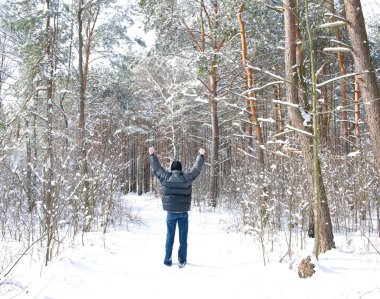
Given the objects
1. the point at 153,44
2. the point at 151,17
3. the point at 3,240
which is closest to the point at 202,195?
the point at 153,44

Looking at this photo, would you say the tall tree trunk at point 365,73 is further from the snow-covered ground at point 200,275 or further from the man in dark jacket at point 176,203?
the man in dark jacket at point 176,203

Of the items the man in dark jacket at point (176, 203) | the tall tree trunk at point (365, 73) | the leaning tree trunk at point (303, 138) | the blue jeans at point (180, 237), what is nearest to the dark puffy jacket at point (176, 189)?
the man in dark jacket at point (176, 203)

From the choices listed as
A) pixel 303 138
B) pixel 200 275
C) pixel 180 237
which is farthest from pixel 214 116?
pixel 200 275

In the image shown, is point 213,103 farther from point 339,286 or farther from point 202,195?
point 339,286

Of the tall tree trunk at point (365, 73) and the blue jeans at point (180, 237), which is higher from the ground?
the tall tree trunk at point (365, 73)

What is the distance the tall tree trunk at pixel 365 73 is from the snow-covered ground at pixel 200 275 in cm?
145

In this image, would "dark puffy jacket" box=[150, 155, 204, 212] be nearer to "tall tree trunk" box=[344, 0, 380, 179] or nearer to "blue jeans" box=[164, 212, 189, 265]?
"blue jeans" box=[164, 212, 189, 265]

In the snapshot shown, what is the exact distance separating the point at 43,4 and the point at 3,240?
691 cm

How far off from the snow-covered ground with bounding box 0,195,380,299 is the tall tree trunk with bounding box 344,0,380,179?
1.45 metres

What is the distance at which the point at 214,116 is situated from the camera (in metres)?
13.5

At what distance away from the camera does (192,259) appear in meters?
5.49

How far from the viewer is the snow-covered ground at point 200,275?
376cm

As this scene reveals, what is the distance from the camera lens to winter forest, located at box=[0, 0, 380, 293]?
4621mm

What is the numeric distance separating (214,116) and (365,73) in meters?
9.06
